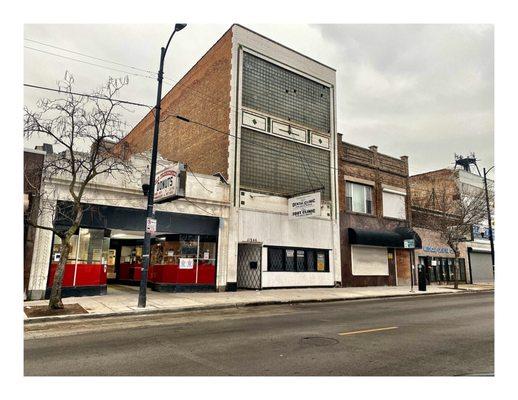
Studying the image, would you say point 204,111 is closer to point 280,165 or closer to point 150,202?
point 280,165

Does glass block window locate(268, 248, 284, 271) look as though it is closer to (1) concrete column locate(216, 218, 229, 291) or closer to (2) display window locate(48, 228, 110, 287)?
(1) concrete column locate(216, 218, 229, 291)

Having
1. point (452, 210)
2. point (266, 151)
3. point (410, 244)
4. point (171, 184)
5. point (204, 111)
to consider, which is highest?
point (204, 111)

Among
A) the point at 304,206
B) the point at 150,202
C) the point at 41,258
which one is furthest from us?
the point at 304,206

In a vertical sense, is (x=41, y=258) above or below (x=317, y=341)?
above

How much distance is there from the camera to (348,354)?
7.09 m

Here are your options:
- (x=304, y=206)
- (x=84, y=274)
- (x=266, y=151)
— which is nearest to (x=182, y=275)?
(x=84, y=274)

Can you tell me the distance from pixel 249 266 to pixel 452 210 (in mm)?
20616

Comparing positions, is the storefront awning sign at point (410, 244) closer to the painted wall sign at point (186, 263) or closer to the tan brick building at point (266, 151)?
the tan brick building at point (266, 151)

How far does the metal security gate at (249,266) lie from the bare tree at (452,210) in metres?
14.4

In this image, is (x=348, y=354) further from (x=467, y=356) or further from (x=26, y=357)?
(x=26, y=357)

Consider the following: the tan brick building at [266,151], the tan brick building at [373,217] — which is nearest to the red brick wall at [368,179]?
the tan brick building at [373,217]

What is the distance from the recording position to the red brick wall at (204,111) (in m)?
21.6

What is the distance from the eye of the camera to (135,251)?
2181 cm

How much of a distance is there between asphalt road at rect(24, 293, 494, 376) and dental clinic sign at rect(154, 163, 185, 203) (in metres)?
4.44
